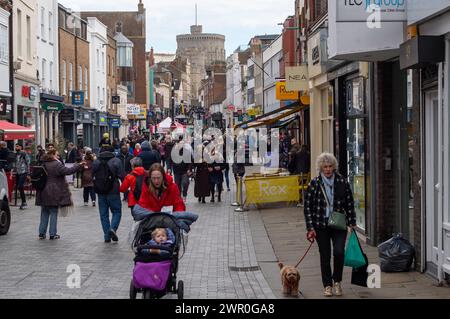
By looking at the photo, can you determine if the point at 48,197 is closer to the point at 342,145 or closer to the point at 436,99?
the point at 342,145

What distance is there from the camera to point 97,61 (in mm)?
55281

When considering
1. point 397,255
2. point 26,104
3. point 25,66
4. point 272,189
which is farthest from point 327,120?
point 25,66

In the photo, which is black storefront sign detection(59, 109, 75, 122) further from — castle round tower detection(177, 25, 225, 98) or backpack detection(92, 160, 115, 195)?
castle round tower detection(177, 25, 225, 98)

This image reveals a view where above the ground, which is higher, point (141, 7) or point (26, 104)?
point (141, 7)

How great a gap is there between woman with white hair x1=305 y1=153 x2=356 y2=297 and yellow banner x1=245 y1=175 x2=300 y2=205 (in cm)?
1110

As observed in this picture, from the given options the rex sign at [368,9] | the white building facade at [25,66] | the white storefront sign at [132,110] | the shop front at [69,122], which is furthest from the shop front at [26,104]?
the white storefront sign at [132,110]

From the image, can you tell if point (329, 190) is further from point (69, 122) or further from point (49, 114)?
point (69, 122)

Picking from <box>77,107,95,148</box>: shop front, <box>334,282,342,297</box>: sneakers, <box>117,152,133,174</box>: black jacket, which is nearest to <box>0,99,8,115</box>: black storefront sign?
<box>117,152,133,174</box>: black jacket

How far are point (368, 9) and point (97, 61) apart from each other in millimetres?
46030

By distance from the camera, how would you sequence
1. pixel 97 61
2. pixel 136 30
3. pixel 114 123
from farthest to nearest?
pixel 136 30, pixel 114 123, pixel 97 61

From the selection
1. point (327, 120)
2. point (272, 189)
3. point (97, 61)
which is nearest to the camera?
point (327, 120)

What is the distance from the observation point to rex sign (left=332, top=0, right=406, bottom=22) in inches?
422

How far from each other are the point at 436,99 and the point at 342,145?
6.42 m

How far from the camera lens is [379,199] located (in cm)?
1283
